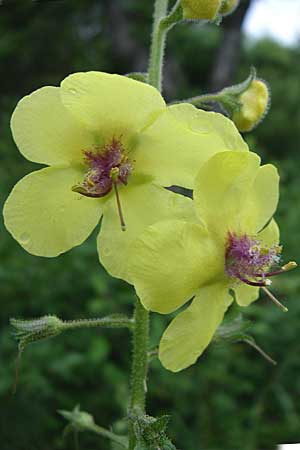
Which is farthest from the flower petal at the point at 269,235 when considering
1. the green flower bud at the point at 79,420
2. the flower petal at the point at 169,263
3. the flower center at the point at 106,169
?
the green flower bud at the point at 79,420

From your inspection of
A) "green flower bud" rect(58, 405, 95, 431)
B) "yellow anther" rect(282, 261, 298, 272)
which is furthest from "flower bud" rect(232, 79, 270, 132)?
"green flower bud" rect(58, 405, 95, 431)

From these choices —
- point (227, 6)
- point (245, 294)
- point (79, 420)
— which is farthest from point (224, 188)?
point (79, 420)

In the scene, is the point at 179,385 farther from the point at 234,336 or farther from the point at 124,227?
the point at 124,227

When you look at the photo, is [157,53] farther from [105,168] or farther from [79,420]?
[79,420]

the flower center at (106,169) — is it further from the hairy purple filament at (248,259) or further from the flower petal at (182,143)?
the hairy purple filament at (248,259)

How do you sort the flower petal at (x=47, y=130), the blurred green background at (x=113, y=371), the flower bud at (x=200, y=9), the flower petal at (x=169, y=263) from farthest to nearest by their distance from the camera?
the blurred green background at (x=113, y=371) → the flower bud at (x=200, y=9) → the flower petal at (x=47, y=130) → the flower petal at (x=169, y=263)

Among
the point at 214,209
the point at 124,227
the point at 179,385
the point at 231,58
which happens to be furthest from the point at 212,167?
the point at 231,58
